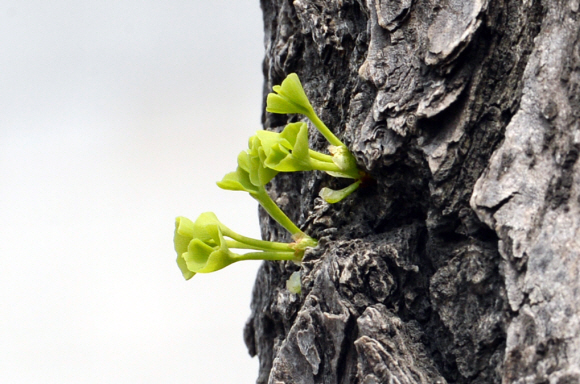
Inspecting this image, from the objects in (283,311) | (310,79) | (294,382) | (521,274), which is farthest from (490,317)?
(310,79)

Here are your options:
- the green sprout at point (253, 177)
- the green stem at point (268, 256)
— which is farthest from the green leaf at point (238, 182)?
the green stem at point (268, 256)

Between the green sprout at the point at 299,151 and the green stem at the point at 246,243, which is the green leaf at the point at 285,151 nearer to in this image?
the green sprout at the point at 299,151

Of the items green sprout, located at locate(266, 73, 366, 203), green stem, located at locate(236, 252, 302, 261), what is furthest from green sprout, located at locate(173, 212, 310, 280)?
green sprout, located at locate(266, 73, 366, 203)

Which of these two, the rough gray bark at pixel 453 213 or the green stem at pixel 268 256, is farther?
the green stem at pixel 268 256

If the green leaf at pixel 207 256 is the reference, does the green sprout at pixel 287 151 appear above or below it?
above

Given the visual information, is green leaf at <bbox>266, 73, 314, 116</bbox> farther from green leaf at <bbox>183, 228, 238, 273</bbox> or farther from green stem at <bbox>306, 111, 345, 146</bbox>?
green leaf at <bbox>183, 228, 238, 273</bbox>

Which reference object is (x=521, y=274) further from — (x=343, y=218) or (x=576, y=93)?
(x=343, y=218)

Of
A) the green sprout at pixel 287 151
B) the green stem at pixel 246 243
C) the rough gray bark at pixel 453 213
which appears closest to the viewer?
the rough gray bark at pixel 453 213
